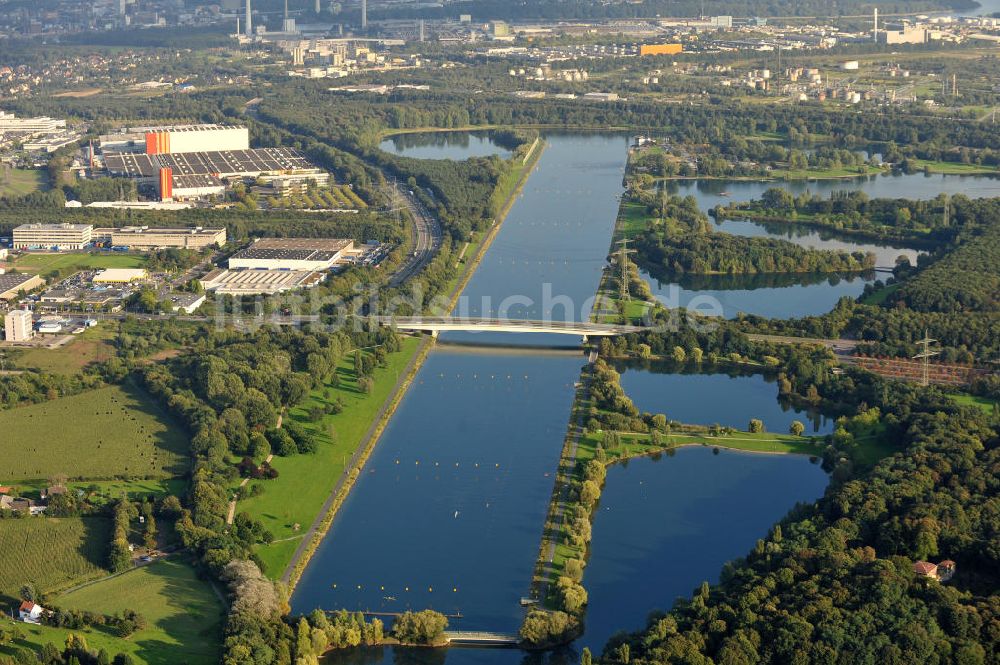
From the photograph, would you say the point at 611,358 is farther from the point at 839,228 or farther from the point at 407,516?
the point at 839,228

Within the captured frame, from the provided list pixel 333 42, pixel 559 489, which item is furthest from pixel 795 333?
pixel 333 42

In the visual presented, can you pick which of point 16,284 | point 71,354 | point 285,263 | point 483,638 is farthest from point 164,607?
point 285,263

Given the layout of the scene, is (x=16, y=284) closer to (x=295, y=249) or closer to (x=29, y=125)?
(x=295, y=249)

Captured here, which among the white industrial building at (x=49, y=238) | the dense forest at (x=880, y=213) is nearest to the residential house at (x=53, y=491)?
the white industrial building at (x=49, y=238)

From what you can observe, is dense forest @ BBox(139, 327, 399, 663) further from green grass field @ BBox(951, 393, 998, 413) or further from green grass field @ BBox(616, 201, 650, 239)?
green grass field @ BBox(616, 201, 650, 239)

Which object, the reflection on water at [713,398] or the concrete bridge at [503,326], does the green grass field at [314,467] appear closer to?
the concrete bridge at [503,326]
